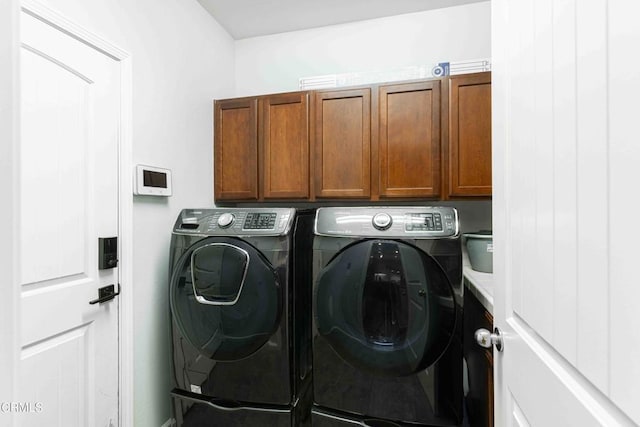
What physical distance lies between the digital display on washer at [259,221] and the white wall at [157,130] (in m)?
0.54

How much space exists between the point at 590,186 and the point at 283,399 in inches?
59.5

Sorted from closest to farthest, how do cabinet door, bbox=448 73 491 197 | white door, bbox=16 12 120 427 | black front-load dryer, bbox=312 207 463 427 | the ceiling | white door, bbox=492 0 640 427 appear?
white door, bbox=492 0 640 427 → white door, bbox=16 12 120 427 → black front-load dryer, bbox=312 207 463 427 → cabinet door, bbox=448 73 491 197 → the ceiling

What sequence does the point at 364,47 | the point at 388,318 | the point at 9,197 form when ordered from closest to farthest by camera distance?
1. the point at 9,197
2. the point at 388,318
3. the point at 364,47

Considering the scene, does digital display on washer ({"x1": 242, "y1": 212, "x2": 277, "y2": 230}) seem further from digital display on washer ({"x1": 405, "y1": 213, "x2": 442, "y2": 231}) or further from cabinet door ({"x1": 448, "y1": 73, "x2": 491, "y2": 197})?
cabinet door ({"x1": 448, "y1": 73, "x2": 491, "y2": 197})

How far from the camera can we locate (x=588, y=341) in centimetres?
45

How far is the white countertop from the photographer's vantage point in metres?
1.22

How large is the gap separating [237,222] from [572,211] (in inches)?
54.9

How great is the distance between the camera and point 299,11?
2.16 m

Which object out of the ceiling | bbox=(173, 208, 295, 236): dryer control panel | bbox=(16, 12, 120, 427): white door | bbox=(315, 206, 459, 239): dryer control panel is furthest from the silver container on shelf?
bbox=(16, 12, 120, 427): white door

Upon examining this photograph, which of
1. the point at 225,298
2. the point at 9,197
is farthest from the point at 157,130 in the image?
the point at 9,197

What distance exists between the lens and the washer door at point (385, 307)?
1333 millimetres

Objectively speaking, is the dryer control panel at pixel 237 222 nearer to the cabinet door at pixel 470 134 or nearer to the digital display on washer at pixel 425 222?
the digital display on washer at pixel 425 222

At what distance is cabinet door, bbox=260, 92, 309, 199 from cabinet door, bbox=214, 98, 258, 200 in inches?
2.8

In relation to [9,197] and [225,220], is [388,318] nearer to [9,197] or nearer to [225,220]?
[225,220]
